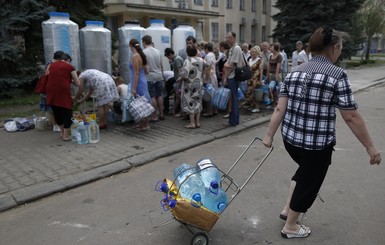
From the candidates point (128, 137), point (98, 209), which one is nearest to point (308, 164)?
point (98, 209)

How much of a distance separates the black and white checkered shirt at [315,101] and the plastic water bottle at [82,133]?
4.20 m

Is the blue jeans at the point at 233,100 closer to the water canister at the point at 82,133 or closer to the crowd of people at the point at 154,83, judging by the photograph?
the crowd of people at the point at 154,83

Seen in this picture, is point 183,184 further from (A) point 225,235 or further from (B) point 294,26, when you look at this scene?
(B) point 294,26

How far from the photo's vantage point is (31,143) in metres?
6.28

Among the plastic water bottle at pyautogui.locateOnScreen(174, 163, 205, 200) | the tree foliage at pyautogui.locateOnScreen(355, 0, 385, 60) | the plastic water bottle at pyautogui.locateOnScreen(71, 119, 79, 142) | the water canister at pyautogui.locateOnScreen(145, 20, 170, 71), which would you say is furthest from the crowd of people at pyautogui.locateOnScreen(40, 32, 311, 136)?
the tree foliage at pyautogui.locateOnScreen(355, 0, 385, 60)

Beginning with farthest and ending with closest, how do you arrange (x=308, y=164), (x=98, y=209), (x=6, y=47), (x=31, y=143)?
(x=6, y=47)
(x=31, y=143)
(x=98, y=209)
(x=308, y=164)

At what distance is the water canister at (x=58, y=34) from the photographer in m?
8.07

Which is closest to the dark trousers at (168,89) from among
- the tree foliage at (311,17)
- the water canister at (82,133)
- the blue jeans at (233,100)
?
the blue jeans at (233,100)

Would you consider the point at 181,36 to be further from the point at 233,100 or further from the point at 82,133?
the point at 82,133

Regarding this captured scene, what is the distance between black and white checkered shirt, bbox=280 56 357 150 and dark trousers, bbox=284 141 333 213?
7 centimetres

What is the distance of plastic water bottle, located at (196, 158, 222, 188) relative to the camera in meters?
3.12

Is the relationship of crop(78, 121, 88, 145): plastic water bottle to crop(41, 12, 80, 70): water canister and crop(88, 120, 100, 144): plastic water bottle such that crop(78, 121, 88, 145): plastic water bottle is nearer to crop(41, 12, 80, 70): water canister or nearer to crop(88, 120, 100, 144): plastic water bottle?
crop(88, 120, 100, 144): plastic water bottle

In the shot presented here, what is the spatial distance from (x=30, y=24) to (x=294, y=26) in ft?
58.6

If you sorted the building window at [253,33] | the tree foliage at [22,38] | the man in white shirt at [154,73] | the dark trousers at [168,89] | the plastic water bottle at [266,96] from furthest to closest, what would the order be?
the building window at [253,33] → the tree foliage at [22,38] → the plastic water bottle at [266,96] → the dark trousers at [168,89] → the man in white shirt at [154,73]
